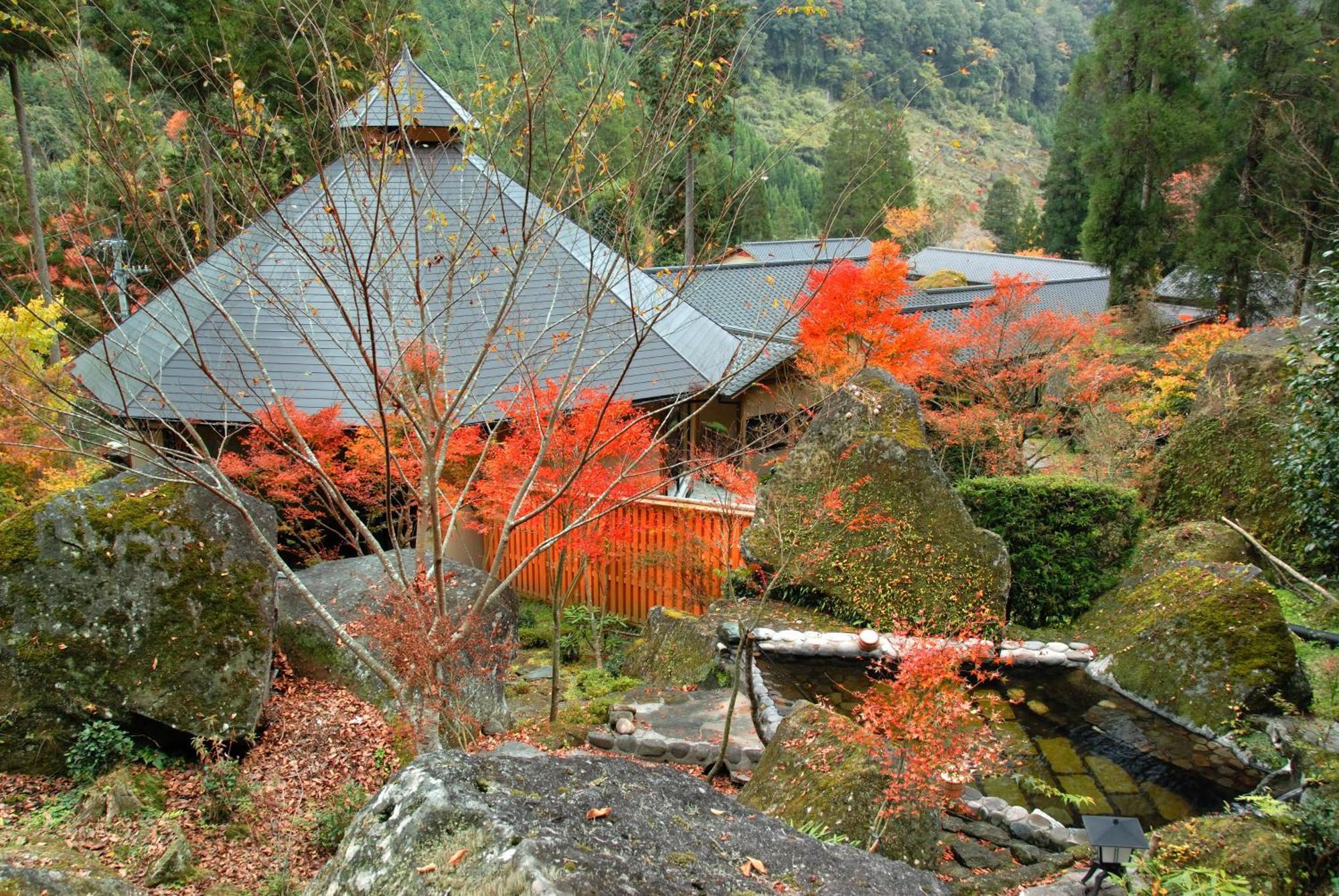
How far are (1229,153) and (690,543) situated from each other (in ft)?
57.3

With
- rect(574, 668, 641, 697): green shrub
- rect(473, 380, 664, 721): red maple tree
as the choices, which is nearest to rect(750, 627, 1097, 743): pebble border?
rect(574, 668, 641, 697): green shrub

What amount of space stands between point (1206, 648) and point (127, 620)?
7909 millimetres

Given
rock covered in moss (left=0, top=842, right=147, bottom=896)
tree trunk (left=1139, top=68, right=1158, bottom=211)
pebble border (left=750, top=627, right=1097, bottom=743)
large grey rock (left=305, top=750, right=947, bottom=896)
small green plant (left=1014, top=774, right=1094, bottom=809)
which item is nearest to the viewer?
large grey rock (left=305, top=750, right=947, bottom=896)

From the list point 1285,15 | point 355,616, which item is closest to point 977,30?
point 1285,15

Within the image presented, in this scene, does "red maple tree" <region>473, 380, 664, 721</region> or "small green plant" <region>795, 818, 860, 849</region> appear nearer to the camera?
"small green plant" <region>795, 818, 860, 849</region>

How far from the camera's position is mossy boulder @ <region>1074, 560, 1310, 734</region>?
6641mm

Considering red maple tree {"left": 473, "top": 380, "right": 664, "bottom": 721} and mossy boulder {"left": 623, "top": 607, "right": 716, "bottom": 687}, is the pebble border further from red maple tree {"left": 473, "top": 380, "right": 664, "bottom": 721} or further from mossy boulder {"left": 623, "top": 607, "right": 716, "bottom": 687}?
red maple tree {"left": 473, "top": 380, "right": 664, "bottom": 721}

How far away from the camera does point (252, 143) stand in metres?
6.96

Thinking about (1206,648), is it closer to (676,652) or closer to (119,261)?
(676,652)

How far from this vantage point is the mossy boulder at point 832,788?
181 inches

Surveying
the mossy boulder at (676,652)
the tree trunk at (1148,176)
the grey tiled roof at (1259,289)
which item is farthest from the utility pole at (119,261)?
the tree trunk at (1148,176)

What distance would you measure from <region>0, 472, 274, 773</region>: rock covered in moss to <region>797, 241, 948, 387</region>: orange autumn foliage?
9.91 metres

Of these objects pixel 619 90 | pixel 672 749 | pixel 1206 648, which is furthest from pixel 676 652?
pixel 619 90

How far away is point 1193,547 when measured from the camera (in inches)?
336
